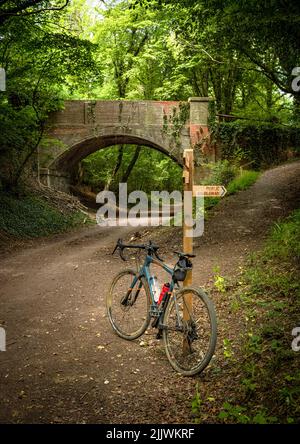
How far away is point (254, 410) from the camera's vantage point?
2875 millimetres

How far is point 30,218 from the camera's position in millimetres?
12891

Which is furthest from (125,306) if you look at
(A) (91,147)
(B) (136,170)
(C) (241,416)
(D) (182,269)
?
(B) (136,170)

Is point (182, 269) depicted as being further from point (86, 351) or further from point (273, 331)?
point (86, 351)

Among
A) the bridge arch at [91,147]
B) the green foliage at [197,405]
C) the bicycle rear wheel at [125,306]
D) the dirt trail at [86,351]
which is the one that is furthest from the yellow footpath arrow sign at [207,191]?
the bridge arch at [91,147]

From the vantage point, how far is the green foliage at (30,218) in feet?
39.2

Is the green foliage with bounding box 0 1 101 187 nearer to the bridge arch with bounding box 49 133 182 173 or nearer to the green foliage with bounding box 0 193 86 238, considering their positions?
the green foliage with bounding box 0 193 86 238

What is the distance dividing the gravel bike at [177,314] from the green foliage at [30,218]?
26.2 feet

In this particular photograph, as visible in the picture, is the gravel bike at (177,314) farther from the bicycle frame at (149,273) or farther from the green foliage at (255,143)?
the green foliage at (255,143)

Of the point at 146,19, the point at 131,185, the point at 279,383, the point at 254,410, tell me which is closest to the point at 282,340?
the point at 279,383

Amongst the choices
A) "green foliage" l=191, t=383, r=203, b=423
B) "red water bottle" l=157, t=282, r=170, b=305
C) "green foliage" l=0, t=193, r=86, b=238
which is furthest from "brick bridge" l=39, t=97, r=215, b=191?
"green foliage" l=191, t=383, r=203, b=423

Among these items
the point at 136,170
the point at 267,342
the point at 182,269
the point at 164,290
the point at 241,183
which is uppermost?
the point at 136,170

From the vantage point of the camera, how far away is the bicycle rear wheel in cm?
461

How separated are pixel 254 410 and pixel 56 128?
55.5 feet

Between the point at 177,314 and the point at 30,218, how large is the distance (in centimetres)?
1029
